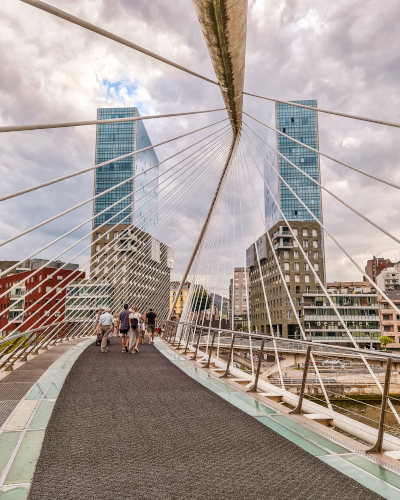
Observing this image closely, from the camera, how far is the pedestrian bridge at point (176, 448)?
2.45 metres

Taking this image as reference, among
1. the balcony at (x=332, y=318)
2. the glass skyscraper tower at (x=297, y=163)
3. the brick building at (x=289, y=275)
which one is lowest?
the balcony at (x=332, y=318)

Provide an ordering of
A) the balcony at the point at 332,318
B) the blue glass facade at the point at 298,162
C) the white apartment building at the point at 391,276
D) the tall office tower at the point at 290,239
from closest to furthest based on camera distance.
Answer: the balcony at the point at 332,318 < the tall office tower at the point at 290,239 < the blue glass facade at the point at 298,162 < the white apartment building at the point at 391,276

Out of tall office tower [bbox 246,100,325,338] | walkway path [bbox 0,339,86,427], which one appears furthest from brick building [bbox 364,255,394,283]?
walkway path [bbox 0,339,86,427]

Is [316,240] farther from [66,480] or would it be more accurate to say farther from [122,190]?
[66,480]

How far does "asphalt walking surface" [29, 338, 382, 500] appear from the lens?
2.41 meters

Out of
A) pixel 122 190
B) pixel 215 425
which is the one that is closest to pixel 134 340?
pixel 215 425

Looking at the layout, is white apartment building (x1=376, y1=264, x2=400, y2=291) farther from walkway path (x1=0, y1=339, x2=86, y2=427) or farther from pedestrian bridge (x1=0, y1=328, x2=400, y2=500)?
pedestrian bridge (x1=0, y1=328, x2=400, y2=500)

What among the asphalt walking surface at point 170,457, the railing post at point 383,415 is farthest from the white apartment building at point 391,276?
the railing post at point 383,415

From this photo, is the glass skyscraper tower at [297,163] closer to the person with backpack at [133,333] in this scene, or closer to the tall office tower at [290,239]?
the tall office tower at [290,239]

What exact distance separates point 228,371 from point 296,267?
5130 centimetres

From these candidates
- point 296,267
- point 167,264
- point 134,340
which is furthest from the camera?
point 296,267

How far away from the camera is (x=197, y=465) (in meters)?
2.82

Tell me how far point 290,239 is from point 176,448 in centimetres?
5733

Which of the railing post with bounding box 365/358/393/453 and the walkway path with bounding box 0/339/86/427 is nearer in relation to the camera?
the railing post with bounding box 365/358/393/453
